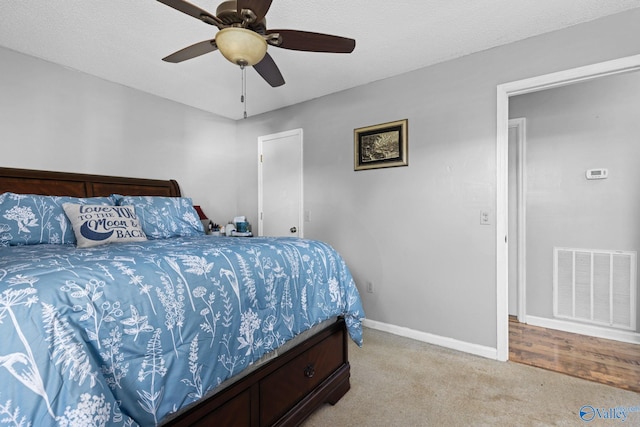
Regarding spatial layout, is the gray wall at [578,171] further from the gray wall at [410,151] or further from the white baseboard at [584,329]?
the gray wall at [410,151]

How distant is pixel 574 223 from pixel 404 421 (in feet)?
8.79

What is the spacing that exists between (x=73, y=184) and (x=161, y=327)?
2.54 m

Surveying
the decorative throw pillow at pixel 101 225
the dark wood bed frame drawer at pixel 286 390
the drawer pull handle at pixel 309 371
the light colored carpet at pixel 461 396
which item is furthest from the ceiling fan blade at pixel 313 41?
the light colored carpet at pixel 461 396

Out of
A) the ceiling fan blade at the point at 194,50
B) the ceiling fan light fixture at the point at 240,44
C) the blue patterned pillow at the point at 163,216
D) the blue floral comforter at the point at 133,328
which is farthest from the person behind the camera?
the blue patterned pillow at the point at 163,216

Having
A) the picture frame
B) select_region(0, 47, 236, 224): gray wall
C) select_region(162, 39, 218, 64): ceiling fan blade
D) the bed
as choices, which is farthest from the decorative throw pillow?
the picture frame

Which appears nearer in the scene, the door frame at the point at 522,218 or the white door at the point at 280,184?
the door frame at the point at 522,218

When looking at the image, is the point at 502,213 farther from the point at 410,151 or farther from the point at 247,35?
the point at 247,35

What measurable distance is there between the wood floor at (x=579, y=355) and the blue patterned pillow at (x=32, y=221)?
3572mm

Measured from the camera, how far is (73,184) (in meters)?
2.77

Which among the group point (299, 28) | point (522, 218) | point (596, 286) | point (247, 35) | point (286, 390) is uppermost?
point (299, 28)

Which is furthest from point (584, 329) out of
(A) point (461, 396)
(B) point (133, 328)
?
(B) point (133, 328)

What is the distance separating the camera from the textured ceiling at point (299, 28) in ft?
6.53

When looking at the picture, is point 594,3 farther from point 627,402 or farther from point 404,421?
point 404,421

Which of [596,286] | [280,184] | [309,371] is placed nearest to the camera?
[309,371]
